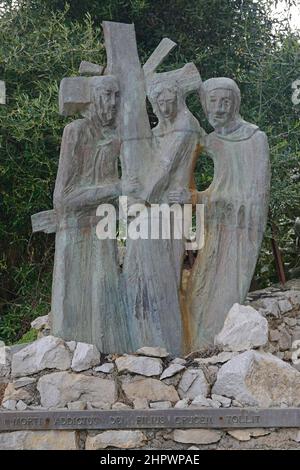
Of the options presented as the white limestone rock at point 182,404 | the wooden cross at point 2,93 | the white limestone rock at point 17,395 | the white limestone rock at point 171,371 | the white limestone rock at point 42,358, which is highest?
the wooden cross at point 2,93

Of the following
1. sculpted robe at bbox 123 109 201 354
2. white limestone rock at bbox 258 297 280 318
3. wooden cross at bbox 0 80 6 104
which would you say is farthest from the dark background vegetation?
sculpted robe at bbox 123 109 201 354

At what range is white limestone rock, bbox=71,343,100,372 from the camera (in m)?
4.77

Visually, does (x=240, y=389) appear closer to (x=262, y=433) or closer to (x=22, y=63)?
(x=262, y=433)

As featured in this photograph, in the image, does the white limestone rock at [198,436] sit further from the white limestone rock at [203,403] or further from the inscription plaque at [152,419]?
the white limestone rock at [203,403]

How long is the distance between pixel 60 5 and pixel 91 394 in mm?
5595

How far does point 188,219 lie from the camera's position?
5.33 m

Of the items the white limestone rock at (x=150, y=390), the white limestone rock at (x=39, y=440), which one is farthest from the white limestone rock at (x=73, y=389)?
the white limestone rock at (x=39, y=440)

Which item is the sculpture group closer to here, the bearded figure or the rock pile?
the bearded figure

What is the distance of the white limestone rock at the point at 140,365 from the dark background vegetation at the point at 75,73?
3223 mm

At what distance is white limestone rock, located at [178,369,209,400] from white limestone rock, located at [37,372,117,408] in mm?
453

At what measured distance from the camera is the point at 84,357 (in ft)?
15.7

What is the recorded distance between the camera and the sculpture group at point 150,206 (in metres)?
5.18

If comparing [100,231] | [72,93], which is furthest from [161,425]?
[72,93]

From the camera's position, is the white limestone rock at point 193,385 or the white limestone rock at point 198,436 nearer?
the white limestone rock at point 198,436
